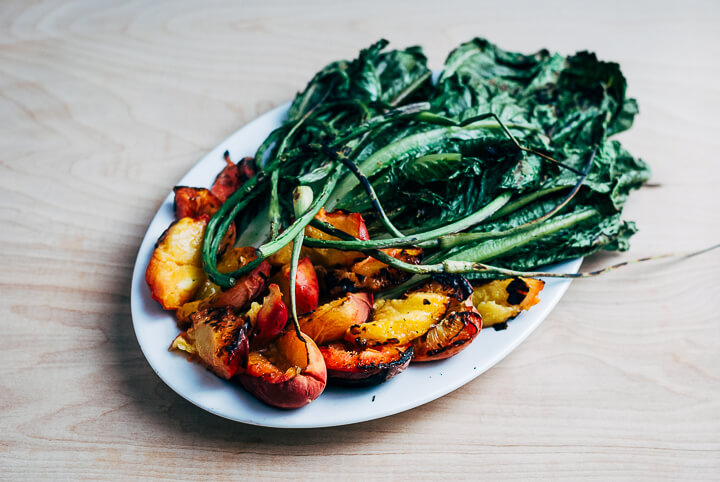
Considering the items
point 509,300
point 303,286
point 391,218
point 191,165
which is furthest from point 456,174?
point 191,165

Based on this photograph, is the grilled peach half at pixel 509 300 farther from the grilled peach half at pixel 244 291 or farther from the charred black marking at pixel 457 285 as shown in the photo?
the grilled peach half at pixel 244 291

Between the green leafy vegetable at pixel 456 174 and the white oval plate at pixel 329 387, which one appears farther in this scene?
the green leafy vegetable at pixel 456 174

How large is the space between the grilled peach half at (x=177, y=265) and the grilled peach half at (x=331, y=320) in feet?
0.88

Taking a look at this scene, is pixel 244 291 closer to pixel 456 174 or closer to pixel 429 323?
pixel 429 323

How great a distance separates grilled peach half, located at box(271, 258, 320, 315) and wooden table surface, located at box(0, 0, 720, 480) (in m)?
0.28

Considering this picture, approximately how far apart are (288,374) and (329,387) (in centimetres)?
13

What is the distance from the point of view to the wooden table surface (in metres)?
1.27

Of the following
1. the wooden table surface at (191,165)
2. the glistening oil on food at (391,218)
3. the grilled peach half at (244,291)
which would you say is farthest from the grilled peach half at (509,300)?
the grilled peach half at (244,291)

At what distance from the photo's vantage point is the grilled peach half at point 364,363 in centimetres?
115

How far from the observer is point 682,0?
93.1 inches

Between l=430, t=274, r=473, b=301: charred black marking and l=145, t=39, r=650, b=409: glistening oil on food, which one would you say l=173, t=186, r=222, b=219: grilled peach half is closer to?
l=145, t=39, r=650, b=409: glistening oil on food

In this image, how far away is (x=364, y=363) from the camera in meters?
1.15

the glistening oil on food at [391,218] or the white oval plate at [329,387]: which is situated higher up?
the glistening oil on food at [391,218]

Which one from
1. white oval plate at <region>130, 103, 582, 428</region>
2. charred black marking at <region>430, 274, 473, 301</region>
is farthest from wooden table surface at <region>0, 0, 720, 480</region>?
charred black marking at <region>430, 274, 473, 301</region>
